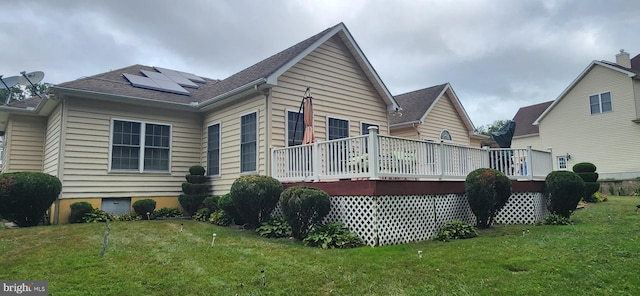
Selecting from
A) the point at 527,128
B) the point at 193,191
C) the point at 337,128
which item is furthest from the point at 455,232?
the point at 527,128

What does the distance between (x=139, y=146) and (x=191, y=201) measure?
7.48ft

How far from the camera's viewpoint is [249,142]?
35.2 feet

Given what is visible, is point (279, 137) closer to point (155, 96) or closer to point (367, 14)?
point (155, 96)

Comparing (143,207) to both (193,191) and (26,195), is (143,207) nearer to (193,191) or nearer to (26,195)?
(193,191)

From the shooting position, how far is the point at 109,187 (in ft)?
36.6

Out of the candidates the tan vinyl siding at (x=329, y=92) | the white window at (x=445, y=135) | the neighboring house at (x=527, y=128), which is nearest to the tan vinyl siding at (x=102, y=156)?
the tan vinyl siding at (x=329, y=92)

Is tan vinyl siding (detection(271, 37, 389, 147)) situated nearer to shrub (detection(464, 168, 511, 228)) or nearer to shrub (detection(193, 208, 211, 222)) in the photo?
shrub (detection(193, 208, 211, 222))

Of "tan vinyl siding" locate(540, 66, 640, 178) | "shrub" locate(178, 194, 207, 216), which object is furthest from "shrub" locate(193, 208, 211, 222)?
"tan vinyl siding" locate(540, 66, 640, 178)

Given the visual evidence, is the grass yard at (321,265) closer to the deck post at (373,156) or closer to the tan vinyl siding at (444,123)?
the deck post at (373,156)

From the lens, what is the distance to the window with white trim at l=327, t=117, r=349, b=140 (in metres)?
11.5

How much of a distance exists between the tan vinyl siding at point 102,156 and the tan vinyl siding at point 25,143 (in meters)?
4.63

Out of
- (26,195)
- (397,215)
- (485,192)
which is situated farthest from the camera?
(26,195)

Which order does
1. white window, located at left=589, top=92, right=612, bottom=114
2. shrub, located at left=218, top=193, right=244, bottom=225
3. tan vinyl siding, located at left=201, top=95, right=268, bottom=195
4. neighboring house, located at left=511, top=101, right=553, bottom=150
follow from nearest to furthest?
shrub, located at left=218, top=193, right=244, bottom=225, tan vinyl siding, located at left=201, top=95, right=268, bottom=195, white window, located at left=589, top=92, right=612, bottom=114, neighboring house, located at left=511, top=101, right=553, bottom=150

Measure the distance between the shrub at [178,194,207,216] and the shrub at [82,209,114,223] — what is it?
190cm
